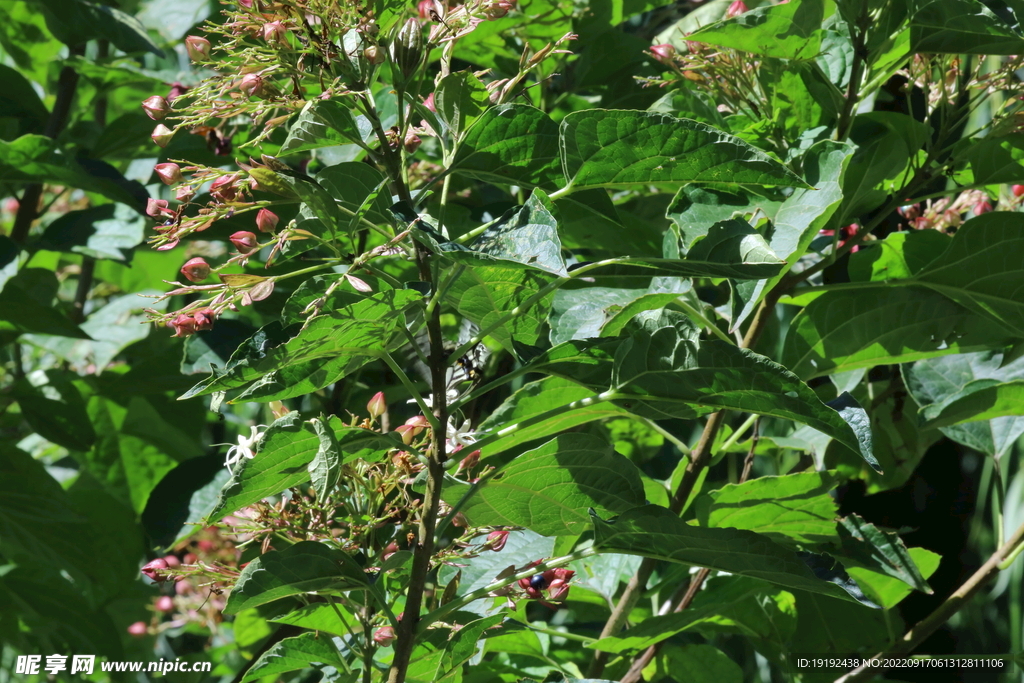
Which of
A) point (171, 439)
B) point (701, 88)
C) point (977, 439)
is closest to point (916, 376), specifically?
point (977, 439)

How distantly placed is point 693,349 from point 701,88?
0.44 metres

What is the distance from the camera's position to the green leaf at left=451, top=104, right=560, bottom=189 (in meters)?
0.58

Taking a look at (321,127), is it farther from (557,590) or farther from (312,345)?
(557,590)

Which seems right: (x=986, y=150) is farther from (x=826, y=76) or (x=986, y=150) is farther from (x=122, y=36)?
(x=122, y=36)

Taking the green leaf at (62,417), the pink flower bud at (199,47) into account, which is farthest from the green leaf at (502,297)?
the green leaf at (62,417)

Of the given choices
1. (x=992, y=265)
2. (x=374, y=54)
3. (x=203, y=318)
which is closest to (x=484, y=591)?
(x=203, y=318)

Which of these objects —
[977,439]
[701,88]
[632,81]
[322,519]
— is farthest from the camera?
[632,81]

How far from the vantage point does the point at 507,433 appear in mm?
630

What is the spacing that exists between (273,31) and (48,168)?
677mm

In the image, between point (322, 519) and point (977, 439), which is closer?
point (322, 519)

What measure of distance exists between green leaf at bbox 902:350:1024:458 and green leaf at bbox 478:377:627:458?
41cm

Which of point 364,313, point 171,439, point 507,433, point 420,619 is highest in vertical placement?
point 364,313

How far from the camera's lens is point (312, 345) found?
50 cm

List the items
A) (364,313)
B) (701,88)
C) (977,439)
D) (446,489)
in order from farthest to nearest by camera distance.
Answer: (977,439) < (701,88) < (446,489) < (364,313)
